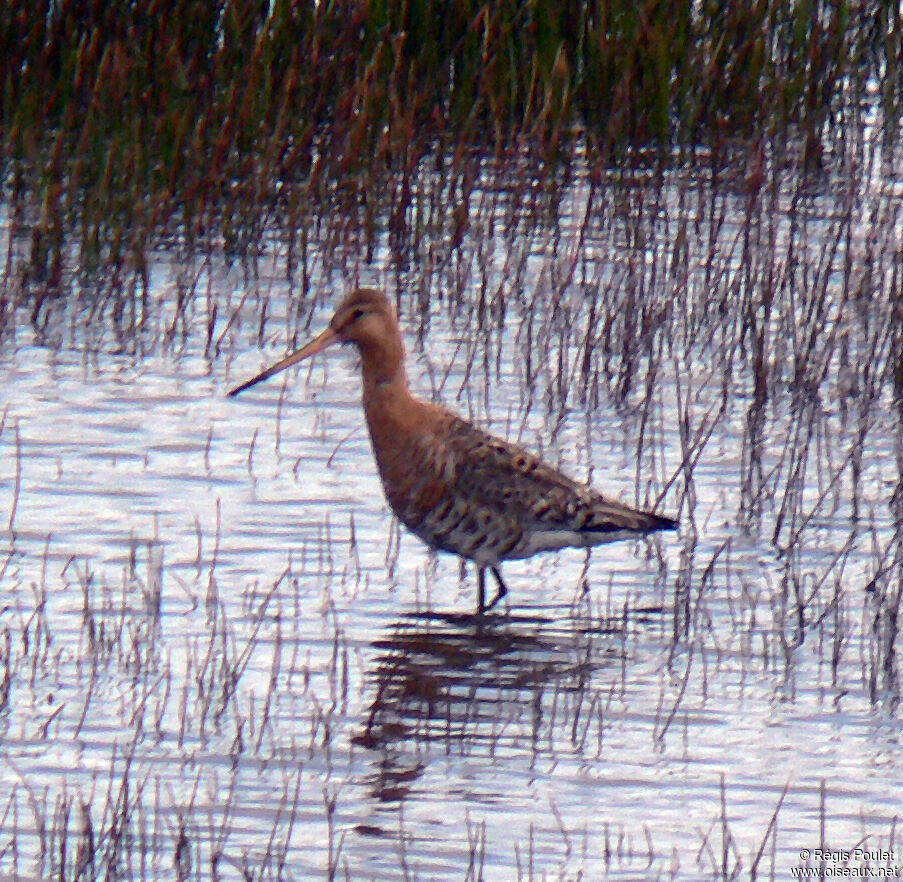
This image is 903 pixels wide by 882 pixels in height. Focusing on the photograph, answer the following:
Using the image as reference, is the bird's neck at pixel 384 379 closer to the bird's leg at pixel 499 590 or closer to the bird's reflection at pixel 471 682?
the bird's leg at pixel 499 590

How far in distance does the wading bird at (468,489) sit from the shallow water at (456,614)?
0.18m

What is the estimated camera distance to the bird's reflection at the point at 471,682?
18.6 feet

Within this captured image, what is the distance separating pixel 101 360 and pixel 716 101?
16.6 ft

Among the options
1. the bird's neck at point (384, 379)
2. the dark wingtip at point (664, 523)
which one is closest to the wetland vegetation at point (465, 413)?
the dark wingtip at point (664, 523)

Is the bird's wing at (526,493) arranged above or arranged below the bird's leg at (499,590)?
above

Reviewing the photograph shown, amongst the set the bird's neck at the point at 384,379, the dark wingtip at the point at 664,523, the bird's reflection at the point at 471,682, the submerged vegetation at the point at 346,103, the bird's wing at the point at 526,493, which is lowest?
the bird's reflection at the point at 471,682

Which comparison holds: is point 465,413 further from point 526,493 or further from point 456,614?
point 456,614

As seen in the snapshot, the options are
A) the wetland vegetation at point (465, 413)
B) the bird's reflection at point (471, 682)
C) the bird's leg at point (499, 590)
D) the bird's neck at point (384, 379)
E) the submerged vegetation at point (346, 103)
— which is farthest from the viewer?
the submerged vegetation at point (346, 103)

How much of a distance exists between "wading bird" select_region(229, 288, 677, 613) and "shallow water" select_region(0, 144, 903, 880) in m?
0.18

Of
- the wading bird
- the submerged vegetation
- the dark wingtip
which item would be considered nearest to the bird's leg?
the wading bird

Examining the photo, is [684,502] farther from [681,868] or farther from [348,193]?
[348,193]

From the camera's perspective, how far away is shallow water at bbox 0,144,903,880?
5086mm

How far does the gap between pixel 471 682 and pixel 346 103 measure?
227 inches

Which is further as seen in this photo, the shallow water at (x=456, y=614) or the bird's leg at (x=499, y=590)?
the bird's leg at (x=499, y=590)
